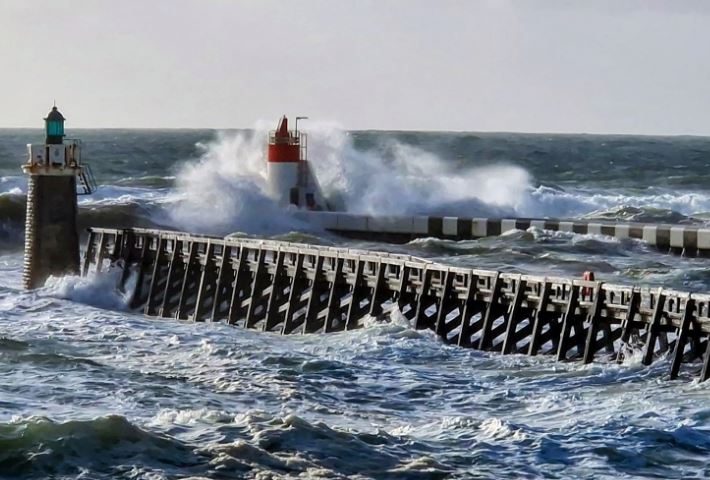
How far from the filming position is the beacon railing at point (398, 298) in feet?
69.5

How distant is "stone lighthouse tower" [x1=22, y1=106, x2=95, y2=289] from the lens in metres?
30.1

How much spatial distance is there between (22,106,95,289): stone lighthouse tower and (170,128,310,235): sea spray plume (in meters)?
12.8

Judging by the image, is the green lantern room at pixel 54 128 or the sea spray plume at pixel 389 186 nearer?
the green lantern room at pixel 54 128

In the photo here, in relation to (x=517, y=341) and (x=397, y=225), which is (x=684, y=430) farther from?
(x=397, y=225)

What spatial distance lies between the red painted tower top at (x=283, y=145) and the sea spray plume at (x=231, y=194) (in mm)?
1769

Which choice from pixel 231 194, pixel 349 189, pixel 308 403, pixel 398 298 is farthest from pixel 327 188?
pixel 308 403

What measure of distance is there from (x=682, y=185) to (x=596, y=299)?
2246 inches

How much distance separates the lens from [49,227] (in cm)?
3011

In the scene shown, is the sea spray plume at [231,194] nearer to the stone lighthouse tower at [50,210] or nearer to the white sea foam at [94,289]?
the white sea foam at [94,289]

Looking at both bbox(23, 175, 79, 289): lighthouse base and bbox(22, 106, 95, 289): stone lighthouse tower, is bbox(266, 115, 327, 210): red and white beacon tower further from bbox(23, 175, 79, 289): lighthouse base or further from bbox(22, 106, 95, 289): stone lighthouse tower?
bbox(23, 175, 79, 289): lighthouse base

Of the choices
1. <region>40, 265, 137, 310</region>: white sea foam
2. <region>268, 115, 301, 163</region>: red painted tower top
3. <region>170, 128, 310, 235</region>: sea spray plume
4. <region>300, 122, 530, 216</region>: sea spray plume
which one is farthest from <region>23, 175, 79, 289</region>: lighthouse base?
<region>300, 122, 530, 216</region>: sea spray plume

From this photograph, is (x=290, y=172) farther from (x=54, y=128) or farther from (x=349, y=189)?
(x=54, y=128)

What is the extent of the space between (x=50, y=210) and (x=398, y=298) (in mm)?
8608

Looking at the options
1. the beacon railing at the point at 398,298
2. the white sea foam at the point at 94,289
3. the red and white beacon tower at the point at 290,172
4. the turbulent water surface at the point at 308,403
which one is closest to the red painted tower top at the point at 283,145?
the red and white beacon tower at the point at 290,172
